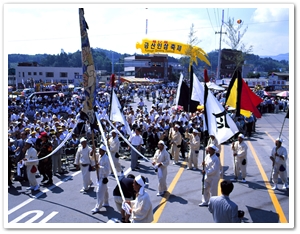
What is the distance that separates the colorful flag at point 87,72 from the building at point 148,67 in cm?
6803

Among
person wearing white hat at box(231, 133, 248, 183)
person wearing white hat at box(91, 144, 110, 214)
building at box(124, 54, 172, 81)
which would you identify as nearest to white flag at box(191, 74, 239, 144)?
person wearing white hat at box(231, 133, 248, 183)

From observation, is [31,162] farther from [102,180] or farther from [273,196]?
[273,196]

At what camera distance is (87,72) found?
7.64m

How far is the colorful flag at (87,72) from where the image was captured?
738cm

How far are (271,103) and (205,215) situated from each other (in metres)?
25.8

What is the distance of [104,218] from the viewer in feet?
26.7

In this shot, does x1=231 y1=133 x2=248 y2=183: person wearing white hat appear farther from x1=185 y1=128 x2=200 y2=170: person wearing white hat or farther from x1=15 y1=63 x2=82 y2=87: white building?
x1=15 y1=63 x2=82 y2=87: white building

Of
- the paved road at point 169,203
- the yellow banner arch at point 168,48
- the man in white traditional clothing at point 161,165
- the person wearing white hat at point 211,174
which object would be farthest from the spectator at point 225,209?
the yellow banner arch at point 168,48

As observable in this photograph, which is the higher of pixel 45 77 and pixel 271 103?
pixel 45 77

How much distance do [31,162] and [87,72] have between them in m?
4.06

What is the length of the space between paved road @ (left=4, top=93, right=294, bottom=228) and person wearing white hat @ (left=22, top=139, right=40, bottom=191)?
0.97 ft

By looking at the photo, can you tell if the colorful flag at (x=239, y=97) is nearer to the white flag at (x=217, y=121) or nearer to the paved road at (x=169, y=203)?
the white flag at (x=217, y=121)
